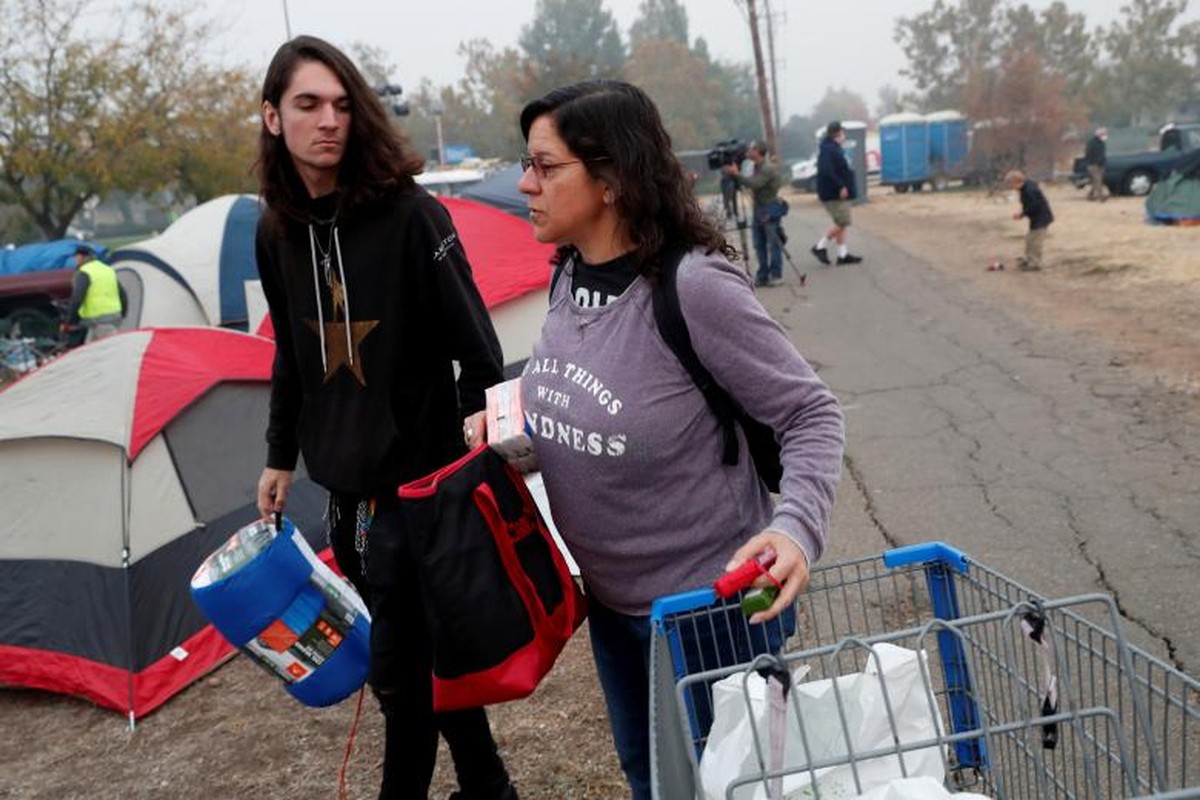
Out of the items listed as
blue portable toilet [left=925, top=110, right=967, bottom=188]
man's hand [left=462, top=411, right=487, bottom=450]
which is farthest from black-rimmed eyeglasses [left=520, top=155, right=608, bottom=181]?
blue portable toilet [left=925, top=110, right=967, bottom=188]

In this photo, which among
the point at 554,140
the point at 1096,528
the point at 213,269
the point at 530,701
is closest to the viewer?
the point at 554,140

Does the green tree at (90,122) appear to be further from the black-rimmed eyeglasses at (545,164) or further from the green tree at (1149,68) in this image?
the green tree at (1149,68)

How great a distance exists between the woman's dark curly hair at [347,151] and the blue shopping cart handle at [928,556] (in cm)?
141

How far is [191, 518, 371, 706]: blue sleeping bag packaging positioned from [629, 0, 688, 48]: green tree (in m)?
99.9

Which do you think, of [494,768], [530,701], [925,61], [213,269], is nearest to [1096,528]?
[530,701]

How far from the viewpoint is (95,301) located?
1189 centimetres

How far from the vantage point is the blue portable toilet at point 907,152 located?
3325 centimetres

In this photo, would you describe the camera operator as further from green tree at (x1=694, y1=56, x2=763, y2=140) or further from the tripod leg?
green tree at (x1=694, y1=56, x2=763, y2=140)

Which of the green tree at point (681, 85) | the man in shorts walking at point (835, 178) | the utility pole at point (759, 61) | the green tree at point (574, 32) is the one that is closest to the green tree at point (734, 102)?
the green tree at point (681, 85)

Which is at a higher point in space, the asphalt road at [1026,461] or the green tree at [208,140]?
the green tree at [208,140]

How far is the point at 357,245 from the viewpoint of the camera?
94.0 inches

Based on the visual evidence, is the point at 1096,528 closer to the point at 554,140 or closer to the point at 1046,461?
the point at 1046,461

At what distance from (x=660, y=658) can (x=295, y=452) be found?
147cm

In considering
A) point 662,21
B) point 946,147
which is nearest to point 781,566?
point 946,147
